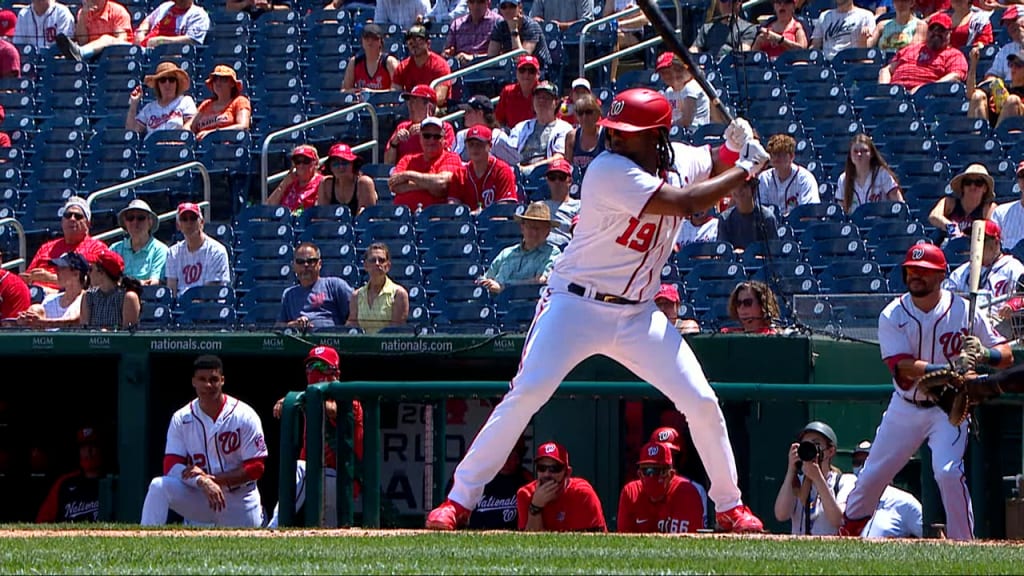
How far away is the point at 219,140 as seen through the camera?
14070 mm

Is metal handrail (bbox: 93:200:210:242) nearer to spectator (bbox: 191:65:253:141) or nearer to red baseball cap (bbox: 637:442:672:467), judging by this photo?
spectator (bbox: 191:65:253:141)

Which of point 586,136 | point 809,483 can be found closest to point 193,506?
point 809,483

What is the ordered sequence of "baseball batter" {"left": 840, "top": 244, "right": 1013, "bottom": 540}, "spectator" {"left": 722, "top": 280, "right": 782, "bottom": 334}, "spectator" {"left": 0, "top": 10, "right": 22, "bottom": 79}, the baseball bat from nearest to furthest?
the baseball bat → "baseball batter" {"left": 840, "top": 244, "right": 1013, "bottom": 540} → "spectator" {"left": 722, "top": 280, "right": 782, "bottom": 334} → "spectator" {"left": 0, "top": 10, "right": 22, "bottom": 79}

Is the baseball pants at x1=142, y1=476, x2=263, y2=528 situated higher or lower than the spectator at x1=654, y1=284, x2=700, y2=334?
lower

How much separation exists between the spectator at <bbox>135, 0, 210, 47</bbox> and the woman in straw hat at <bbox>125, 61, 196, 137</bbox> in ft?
3.43

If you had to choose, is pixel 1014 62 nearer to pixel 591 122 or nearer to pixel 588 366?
pixel 591 122

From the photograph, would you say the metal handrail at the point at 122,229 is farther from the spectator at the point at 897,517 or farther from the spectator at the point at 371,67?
the spectator at the point at 897,517

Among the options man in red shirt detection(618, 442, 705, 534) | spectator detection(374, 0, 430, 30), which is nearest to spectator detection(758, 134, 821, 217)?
man in red shirt detection(618, 442, 705, 534)

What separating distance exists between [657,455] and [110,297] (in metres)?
4.36

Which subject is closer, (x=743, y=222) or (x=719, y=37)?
(x=743, y=222)

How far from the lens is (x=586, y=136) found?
12.3 meters

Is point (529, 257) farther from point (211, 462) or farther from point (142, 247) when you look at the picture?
point (142, 247)

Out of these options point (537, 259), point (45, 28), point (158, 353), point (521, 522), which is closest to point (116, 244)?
point (158, 353)

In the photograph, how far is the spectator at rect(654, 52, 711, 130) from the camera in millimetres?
12836
